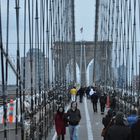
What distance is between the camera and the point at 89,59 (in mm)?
92125

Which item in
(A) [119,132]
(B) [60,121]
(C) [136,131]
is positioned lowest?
(B) [60,121]

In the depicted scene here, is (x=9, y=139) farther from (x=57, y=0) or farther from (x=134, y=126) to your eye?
(x=57, y=0)

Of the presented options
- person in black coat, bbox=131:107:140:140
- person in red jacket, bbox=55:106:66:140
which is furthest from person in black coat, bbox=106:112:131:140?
Answer: person in red jacket, bbox=55:106:66:140

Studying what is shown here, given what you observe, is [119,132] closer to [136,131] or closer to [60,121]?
[136,131]

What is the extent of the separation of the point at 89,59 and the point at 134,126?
278ft

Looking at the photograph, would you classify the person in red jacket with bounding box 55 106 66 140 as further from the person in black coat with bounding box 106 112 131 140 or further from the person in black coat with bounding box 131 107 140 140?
the person in black coat with bounding box 131 107 140 140

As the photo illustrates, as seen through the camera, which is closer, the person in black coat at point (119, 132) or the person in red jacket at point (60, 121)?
the person in black coat at point (119, 132)

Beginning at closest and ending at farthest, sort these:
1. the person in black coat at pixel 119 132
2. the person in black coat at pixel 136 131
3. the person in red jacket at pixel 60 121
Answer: the person in black coat at pixel 136 131 < the person in black coat at pixel 119 132 < the person in red jacket at pixel 60 121

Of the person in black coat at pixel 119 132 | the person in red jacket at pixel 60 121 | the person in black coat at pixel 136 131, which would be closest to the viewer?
the person in black coat at pixel 136 131

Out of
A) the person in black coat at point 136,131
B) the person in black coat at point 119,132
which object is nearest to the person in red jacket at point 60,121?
the person in black coat at point 119,132

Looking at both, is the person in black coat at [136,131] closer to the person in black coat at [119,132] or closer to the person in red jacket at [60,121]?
the person in black coat at [119,132]

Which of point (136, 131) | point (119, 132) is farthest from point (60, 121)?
point (136, 131)

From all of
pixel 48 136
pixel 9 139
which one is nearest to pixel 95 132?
pixel 48 136

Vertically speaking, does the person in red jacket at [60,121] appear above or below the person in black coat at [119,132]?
below
